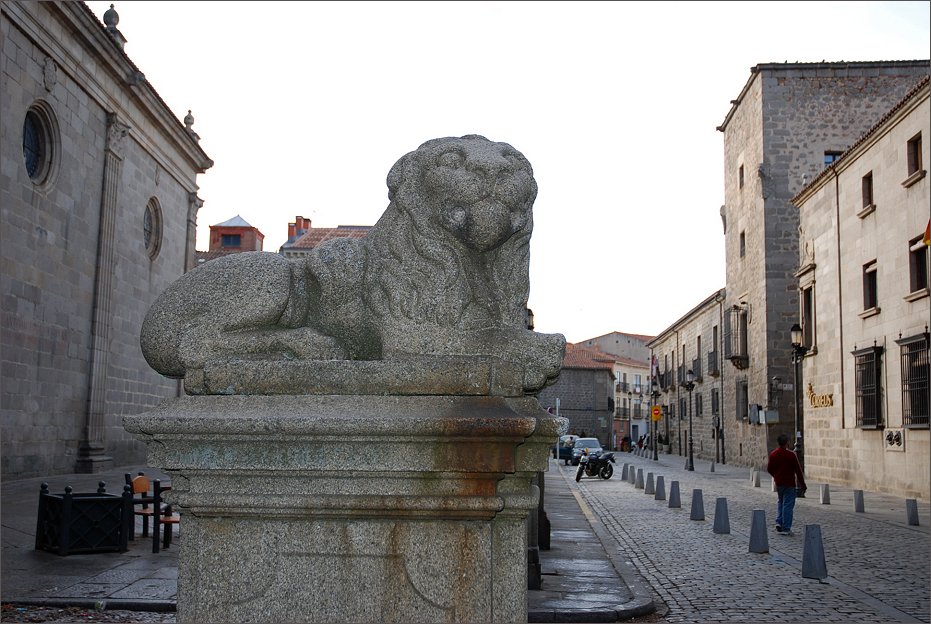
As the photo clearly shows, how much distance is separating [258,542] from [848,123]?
113 feet

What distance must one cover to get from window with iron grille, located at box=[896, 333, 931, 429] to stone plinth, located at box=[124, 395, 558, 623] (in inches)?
710

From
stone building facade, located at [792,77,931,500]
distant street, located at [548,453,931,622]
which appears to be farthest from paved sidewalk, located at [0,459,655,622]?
stone building facade, located at [792,77,931,500]

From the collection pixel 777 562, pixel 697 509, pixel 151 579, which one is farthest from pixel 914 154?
pixel 151 579

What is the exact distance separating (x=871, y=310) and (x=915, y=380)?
9.54 ft

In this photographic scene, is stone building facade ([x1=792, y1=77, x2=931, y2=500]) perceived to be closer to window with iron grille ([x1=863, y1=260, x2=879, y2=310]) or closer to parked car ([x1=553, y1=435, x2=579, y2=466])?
window with iron grille ([x1=863, y1=260, x2=879, y2=310])

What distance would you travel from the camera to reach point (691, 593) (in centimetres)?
909

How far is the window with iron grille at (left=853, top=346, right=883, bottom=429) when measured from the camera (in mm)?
21734

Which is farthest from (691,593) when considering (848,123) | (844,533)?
(848,123)

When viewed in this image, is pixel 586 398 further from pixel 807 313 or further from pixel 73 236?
pixel 73 236

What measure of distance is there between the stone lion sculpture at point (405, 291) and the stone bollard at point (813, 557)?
6980mm

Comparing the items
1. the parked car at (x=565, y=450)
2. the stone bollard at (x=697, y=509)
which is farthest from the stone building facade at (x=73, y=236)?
the parked car at (x=565, y=450)

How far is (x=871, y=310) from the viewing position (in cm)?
2220

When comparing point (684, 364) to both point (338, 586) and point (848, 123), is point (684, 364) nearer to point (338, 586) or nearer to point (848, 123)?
point (848, 123)

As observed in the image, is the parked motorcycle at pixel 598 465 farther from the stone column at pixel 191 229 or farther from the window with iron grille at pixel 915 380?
the stone column at pixel 191 229
